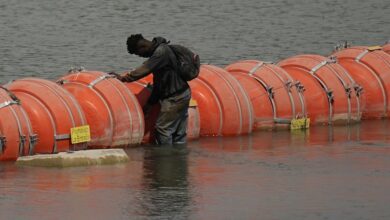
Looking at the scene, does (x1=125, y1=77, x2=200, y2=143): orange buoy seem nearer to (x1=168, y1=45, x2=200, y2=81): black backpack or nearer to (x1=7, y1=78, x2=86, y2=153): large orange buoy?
(x1=168, y1=45, x2=200, y2=81): black backpack

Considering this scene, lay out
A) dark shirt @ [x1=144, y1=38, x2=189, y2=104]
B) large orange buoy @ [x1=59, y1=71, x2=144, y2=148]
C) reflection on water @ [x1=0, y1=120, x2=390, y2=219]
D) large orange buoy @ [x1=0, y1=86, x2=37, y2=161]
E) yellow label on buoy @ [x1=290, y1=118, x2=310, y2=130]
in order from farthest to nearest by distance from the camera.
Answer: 1. yellow label on buoy @ [x1=290, y1=118, x2=310, y2=130]
2. dark shirt @ [x1=144, y1=38, x2=189, y2=104]
3. large orange buoy @ [x1=59, y1=71, x2=144, y2=148]
4. large orange buoy @ [x1=0, y1=86, x2=37, y2=161]
5. reflection on water @ [x1=0, y1=120, x2=390, y2=219]

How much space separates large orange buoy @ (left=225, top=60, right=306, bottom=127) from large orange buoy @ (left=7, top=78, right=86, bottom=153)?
395 cm

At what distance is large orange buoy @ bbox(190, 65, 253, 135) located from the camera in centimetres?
2184

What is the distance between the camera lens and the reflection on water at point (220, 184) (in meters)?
15.7

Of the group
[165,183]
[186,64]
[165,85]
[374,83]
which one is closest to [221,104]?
[186,64]

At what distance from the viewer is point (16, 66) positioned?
120 feet

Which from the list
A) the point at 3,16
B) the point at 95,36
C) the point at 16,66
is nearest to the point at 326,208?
the point at 16,66

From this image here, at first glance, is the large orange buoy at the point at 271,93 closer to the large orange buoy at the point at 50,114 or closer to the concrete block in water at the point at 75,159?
the large orange buoy at the point at 50,114

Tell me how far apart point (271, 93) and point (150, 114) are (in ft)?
8.19

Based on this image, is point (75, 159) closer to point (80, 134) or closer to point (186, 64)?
point (80, 134)

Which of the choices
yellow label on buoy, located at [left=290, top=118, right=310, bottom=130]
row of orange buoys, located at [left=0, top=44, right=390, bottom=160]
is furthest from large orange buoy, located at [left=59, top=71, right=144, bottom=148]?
yellow label on buoy, located at [left=290, top=118, right=310, bottom=130]

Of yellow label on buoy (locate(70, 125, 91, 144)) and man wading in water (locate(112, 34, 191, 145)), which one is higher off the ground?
man wading in water (locate(112, 34, 191, 145))

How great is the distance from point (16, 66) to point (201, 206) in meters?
21.0

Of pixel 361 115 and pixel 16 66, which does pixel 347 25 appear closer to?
pixel 16 66
